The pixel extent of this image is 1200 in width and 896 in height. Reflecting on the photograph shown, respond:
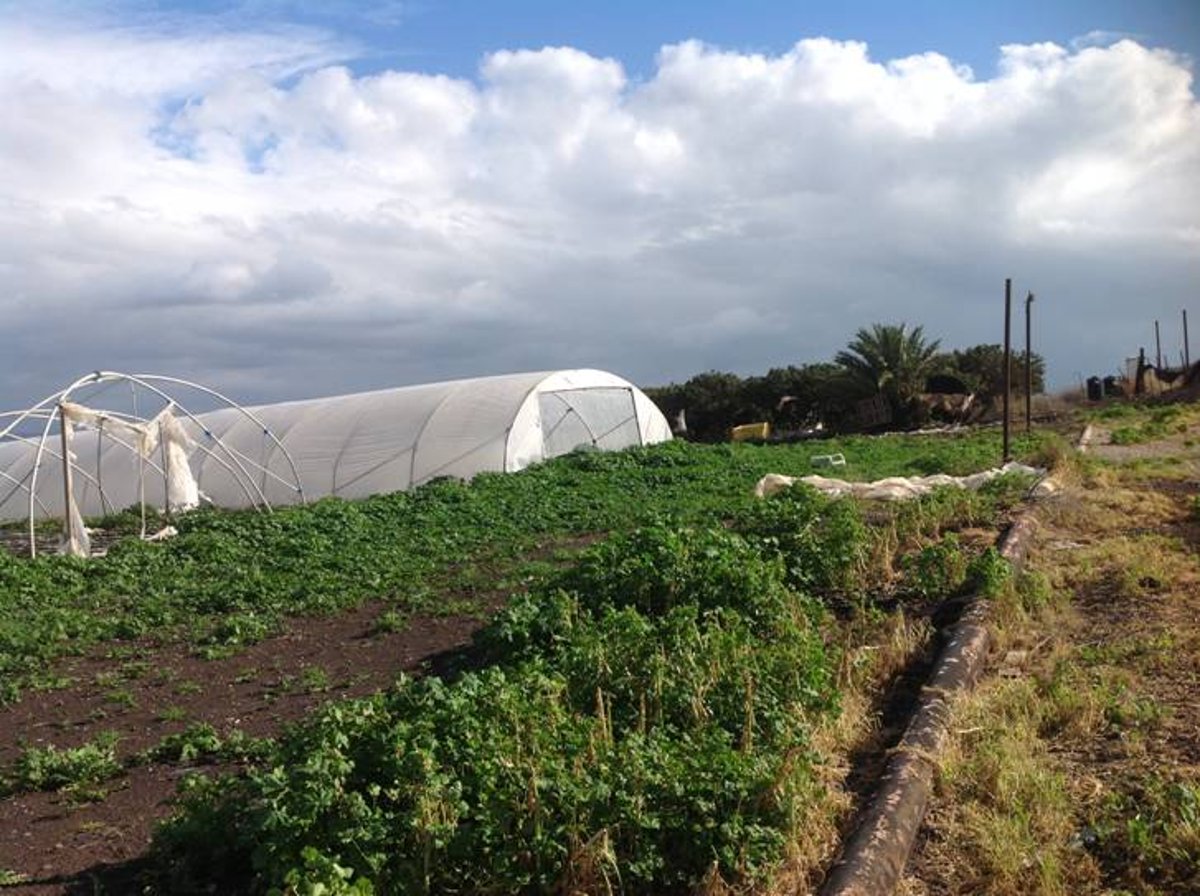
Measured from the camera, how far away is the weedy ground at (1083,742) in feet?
12.6

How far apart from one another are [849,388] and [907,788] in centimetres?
3126

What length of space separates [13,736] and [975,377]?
33.0 m

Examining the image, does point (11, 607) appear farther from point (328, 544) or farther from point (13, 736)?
point (13, 736)

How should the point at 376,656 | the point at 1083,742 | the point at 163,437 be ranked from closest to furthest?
the point at 1083,742, the point at 376,656, the point at 163,437

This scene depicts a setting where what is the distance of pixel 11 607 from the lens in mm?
10062

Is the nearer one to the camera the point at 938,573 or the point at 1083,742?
the point at 1083,742

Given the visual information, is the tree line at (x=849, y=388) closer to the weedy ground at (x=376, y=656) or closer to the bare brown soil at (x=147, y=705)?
the weedy ground at (x=376, y=656)

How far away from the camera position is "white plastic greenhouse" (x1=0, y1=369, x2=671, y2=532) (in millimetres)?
22422

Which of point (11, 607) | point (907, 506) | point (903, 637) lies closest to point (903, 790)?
point (903, 637)

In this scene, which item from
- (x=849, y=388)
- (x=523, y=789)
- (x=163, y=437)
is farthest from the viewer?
(x=849, y=388)

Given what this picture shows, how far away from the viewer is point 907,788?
14.2ft

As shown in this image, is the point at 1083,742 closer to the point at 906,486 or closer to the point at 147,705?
the point at 147,705

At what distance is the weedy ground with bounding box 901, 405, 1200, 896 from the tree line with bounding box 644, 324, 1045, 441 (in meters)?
25.6

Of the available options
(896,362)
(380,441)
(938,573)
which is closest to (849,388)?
(896,362)
